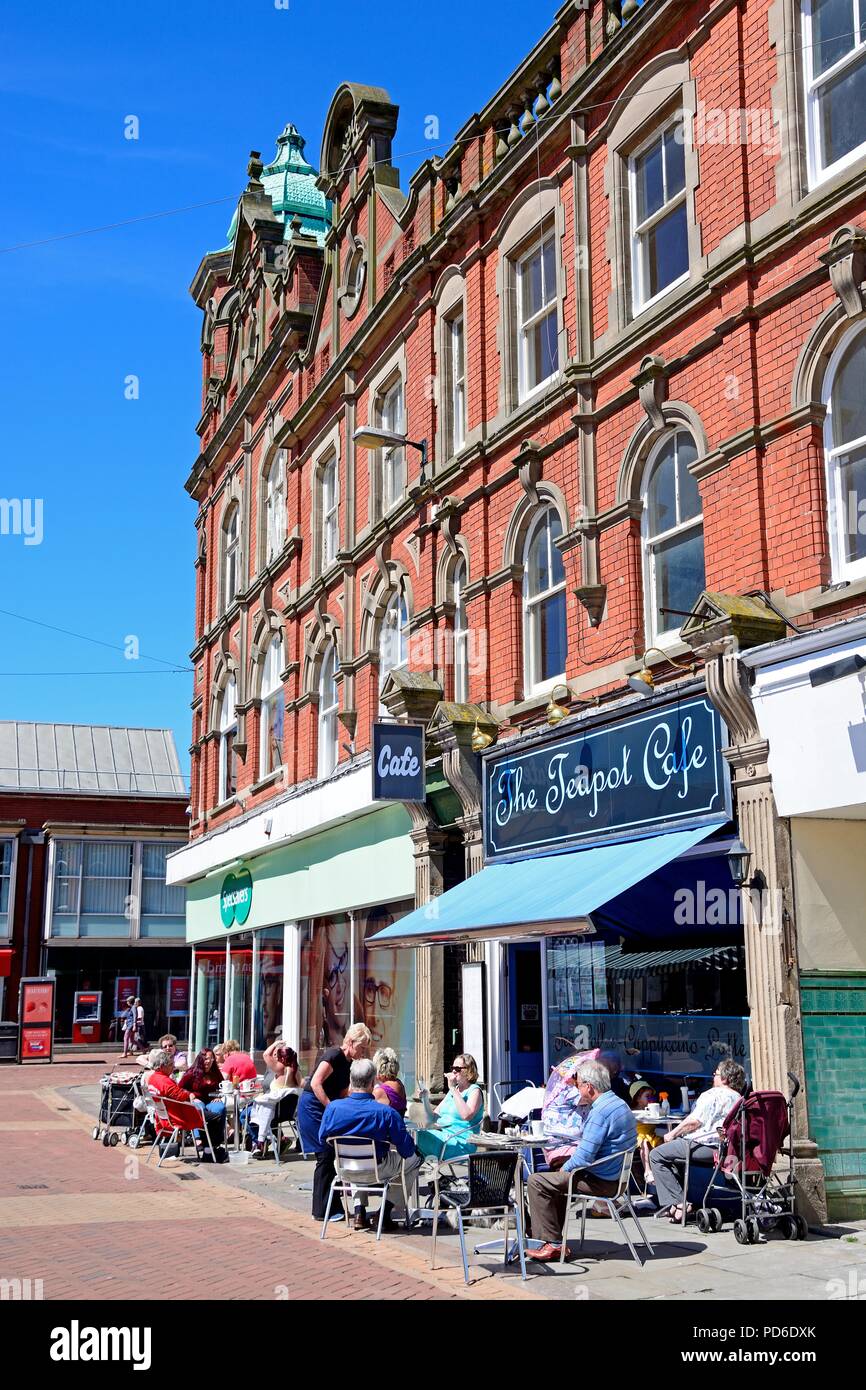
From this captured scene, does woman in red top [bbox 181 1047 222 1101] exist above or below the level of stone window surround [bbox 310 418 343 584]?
below

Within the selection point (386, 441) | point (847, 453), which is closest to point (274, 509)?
point (386, 441)

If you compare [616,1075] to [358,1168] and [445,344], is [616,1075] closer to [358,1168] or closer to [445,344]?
[358,1168]

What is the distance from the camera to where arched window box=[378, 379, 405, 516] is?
21.4 m

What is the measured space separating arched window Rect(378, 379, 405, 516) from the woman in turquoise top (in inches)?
427

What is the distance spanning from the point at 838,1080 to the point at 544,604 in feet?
23.1

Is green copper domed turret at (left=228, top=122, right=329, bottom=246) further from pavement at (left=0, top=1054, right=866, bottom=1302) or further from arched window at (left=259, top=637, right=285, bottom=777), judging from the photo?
pavement at (left=0, top=1054, right=866, bottom=1302)

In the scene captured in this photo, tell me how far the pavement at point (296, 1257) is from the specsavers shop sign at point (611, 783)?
3.74 meters

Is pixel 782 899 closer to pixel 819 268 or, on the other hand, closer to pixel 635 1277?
pixel 635 1277

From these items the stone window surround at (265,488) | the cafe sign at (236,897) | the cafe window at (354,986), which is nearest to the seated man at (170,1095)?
the cafe window at (354,986)

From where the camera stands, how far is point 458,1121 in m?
12.2

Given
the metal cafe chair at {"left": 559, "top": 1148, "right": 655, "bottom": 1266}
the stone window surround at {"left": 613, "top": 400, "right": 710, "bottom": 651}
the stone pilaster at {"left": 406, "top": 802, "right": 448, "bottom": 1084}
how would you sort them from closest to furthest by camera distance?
the metal cafe chair at {"left": 559, "top": 1148, "right": 655, "bottom": 1266}
the stone window surround at {"left": 613, "top": 400, "right": 710, "bottom": 651}
the stone pilaster at {"left": 406, "top": 802, "right": 448, "bottom": 1084}

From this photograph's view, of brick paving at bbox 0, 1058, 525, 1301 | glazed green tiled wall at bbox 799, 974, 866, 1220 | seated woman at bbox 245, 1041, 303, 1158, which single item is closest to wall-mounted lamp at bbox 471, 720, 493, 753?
seated woman at bbox 245, 1041, 303, 1158

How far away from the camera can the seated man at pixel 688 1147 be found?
1082 centimetres

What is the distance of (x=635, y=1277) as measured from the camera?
884 centimetres
